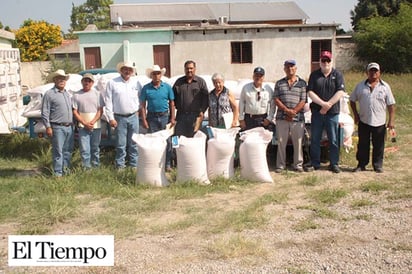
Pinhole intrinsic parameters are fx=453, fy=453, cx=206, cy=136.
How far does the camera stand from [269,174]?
6.09 m

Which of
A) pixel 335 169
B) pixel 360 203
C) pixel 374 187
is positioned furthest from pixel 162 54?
pixel 360 203

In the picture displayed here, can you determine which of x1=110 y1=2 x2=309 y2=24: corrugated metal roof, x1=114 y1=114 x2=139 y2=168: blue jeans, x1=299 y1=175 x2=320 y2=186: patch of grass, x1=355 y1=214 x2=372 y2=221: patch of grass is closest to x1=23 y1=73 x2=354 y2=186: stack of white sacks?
x1=299 y1=175 x2=320 y2=186: patch of grass

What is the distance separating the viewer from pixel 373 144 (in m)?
6.42

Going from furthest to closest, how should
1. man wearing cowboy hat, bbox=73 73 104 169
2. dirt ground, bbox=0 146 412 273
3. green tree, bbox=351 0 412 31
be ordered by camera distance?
green tree, bbox=351 0 412 31 → man wearing cowboy hat, bbox=73 73 104 169 → dirt ground, bbox=0 146 412 273

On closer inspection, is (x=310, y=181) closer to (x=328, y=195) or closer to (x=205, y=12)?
(x=328, y=195)

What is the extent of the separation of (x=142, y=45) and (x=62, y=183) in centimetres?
1736

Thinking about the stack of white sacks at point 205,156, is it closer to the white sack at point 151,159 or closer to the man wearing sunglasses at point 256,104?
the white sack at point 151,159

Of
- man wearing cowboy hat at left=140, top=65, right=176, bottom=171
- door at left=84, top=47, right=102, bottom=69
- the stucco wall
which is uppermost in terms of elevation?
door at left=84, top=47, right=102, bottom=69

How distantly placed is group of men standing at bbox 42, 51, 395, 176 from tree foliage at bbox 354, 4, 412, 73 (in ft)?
63.2

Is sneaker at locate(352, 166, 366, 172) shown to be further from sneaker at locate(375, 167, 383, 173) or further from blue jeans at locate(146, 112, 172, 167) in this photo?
blue jeans at locate(146, 112, 172, 167)

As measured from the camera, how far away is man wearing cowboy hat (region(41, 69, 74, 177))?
586cm

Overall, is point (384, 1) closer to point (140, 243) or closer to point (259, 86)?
point (259, 86)

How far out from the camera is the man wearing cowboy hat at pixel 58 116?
586 centimetres

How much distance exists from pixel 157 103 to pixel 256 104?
136 cm
